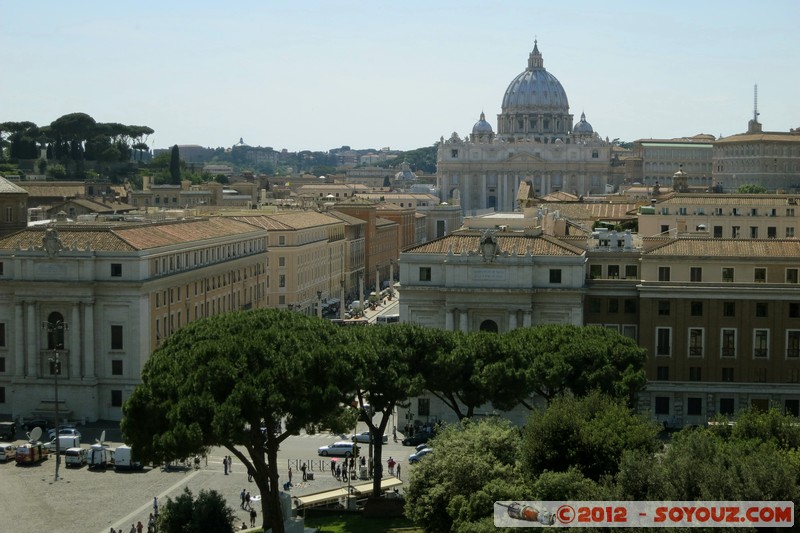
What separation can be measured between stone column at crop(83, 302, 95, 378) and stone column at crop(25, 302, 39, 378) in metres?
1.71

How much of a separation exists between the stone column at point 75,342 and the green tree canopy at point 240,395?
688 inches

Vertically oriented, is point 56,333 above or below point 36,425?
above

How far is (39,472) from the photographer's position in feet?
145

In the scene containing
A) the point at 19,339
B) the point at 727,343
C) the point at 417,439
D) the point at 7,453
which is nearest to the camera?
the point at 7,453

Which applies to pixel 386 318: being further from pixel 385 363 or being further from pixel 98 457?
pixel 385 363

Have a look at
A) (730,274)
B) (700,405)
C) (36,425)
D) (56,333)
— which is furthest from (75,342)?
(730,274)

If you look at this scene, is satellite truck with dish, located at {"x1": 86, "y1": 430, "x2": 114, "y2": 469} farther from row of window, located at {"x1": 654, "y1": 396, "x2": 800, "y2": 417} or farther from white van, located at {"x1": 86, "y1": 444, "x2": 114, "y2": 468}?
row of window, located at {"x1": 654, "y1": 396, "x2": 800, "y2": 417}

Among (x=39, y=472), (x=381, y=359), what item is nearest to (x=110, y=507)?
(x=39, y=472)

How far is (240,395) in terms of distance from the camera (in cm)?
3281

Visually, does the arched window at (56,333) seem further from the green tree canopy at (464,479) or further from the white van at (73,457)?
the green tree canopy at (464,479)

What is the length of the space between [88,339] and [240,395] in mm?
21273

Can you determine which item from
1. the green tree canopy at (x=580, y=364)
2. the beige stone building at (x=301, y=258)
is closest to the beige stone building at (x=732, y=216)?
the beige stone building at (x=301, y=258)

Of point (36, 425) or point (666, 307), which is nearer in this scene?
point (666, 307)

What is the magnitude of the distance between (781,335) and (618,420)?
17.1 metres
